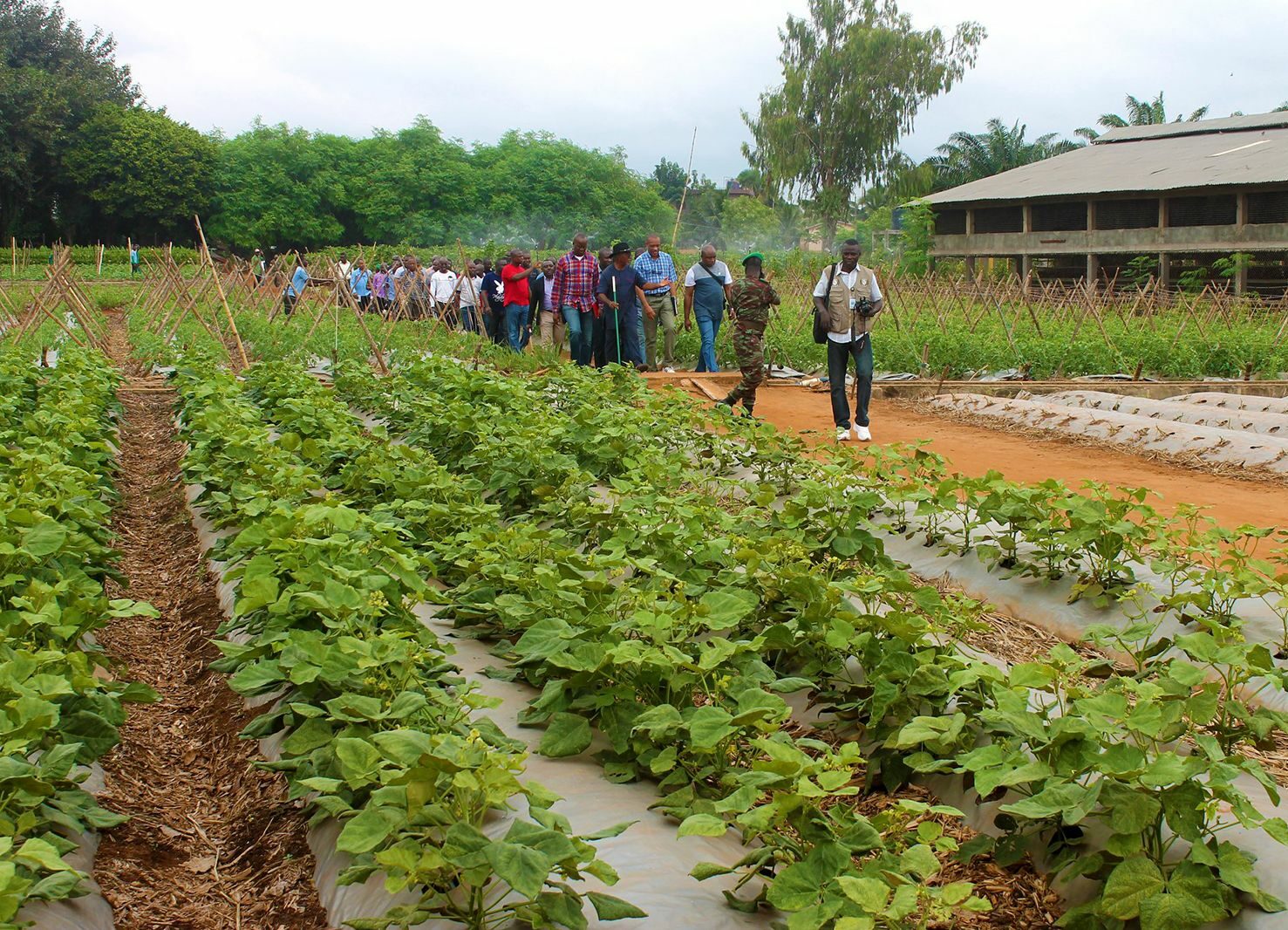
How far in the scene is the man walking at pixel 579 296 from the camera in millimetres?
13625

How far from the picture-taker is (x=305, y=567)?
392 centimetres

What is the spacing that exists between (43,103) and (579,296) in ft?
132

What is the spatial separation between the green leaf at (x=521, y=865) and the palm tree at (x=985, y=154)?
49841mm

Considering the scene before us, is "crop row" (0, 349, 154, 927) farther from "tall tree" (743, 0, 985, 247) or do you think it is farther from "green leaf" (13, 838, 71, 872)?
"tall tree" (743, 0, 985, 247)

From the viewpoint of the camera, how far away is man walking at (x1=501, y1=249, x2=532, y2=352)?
15461mm

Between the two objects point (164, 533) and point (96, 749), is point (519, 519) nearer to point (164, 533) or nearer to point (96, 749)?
point (96, 749)

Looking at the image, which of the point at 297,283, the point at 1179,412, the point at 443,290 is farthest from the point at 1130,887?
the point at 297,283

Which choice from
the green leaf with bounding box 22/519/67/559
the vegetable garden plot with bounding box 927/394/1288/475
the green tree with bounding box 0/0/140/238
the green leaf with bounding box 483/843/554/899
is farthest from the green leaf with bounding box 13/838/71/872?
the green tree with bounding box 0/0/140/238

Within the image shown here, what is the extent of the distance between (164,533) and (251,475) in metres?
1.72

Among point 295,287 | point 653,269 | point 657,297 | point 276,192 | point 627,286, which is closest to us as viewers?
point 627,286

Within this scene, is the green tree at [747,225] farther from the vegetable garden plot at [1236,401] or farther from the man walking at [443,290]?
the vegetable garden plot at [1236,401]

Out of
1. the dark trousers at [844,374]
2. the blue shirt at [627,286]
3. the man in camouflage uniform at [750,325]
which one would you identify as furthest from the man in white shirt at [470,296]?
the dark trousers at [844,374]

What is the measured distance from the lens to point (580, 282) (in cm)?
1367

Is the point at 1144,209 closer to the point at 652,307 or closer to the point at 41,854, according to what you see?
the point at 652,307
